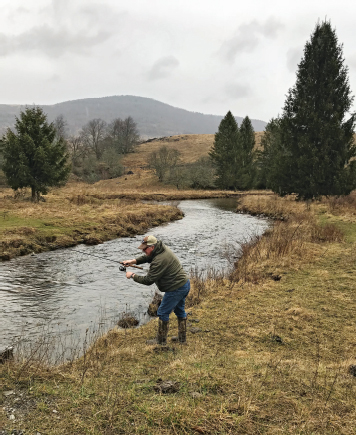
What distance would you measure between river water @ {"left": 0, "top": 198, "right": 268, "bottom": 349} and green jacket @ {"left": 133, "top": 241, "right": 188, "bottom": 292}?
7.12 ft

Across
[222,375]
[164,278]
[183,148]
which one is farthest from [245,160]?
[222,375]

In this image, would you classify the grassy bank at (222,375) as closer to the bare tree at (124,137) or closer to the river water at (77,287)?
the river water at (77,287)

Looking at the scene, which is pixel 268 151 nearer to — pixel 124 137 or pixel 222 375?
pixel 222 375

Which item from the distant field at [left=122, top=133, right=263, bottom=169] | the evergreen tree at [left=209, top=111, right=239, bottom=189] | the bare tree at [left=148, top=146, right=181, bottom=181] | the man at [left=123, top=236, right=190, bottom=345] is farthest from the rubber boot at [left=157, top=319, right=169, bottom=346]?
Result: the distant field at [left=122, top=133, right=263, bottom=169]

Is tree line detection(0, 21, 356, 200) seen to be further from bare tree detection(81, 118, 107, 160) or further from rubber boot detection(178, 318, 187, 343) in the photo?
bare tree detection(81, 118, 107, 160)

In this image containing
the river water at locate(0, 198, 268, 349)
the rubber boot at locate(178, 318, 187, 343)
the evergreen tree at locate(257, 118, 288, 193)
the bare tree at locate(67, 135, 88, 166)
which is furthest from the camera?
the bare tree at locate(67, 135, 88, 166)

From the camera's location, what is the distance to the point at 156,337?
7.23m

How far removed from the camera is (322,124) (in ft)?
91.6

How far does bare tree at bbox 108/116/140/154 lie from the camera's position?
99.9 meters

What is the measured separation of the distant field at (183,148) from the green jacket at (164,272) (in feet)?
260

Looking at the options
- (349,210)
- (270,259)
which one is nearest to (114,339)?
(270,259)

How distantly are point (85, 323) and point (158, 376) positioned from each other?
13.2 ft

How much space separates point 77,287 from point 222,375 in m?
7.84

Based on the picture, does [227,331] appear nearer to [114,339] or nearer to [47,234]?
[114,339]
